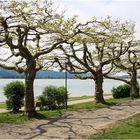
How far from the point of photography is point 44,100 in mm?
23578

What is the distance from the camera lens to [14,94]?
72.0ft

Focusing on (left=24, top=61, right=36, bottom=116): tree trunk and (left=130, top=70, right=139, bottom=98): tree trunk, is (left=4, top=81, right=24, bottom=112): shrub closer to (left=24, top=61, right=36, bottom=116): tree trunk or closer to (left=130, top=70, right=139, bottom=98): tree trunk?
(left=24, top=61, right=36, bottom=116): tree trunk

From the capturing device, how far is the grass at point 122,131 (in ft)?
40.5

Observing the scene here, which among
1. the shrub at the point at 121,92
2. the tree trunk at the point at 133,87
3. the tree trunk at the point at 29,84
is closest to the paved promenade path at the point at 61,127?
the tree trunk at the point at 29,84

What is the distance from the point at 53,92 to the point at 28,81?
5.08 meters

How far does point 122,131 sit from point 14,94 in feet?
32.4

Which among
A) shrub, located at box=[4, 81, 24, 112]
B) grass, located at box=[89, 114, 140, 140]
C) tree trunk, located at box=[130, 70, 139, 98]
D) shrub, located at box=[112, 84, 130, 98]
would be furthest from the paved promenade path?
shrub, located at box=[112, 84, 130, 98]

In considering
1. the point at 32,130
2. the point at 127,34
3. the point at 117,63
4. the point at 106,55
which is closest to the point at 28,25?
the point at 32,130

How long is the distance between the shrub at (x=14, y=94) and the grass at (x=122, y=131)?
802cm

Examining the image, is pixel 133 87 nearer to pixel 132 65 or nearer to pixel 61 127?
pixel 132 65

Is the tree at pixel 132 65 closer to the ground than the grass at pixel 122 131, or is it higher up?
higher up

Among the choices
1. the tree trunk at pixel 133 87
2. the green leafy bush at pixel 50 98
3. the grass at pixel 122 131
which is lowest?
the grass at pixel 122 131

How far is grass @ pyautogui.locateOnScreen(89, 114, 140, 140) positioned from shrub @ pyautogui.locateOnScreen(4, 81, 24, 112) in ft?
26.3

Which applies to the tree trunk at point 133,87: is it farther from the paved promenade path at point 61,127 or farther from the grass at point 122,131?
the grass at point 122,131
